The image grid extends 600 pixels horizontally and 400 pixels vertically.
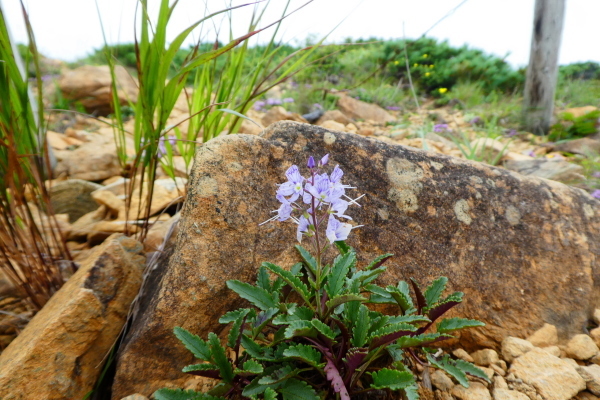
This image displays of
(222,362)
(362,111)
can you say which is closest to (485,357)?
(222,362)

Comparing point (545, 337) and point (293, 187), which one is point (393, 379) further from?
point (545, 337)

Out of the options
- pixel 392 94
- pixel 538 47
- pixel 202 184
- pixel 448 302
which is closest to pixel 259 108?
pixel 392 94

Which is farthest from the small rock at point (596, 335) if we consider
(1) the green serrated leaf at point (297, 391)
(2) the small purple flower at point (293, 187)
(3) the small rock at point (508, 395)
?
(2) the small purple flower at point (293, 187)

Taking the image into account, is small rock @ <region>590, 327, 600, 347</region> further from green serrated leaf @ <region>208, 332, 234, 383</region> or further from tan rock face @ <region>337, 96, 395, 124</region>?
tan rock face @ <region>337, 96, 395, 124</region>

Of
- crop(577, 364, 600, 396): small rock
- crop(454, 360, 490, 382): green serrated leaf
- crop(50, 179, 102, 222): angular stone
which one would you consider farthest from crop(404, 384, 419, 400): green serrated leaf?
crop(50, 179, 102, 222): angular stone

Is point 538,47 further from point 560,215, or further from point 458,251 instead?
point 458,251

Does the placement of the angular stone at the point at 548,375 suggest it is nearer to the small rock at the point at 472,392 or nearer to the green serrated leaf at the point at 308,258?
the small rock at the point at 472,392

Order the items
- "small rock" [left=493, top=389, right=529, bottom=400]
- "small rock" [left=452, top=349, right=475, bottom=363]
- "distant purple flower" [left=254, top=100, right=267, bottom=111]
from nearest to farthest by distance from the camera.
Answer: "small rock" [left=493, top=389, right=529, bottom=400] → "small rock" [left=452, top=349, right=475, bottom=363] → "distant purple flower" [left=254, top=100, right=267, bottom=111]
